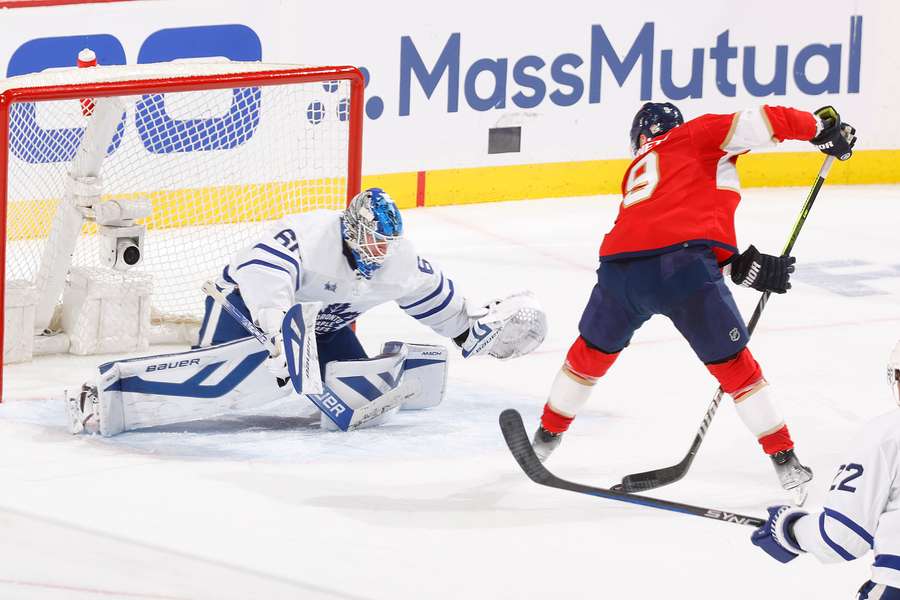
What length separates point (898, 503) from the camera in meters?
2.44

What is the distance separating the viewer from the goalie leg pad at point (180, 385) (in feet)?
14.1

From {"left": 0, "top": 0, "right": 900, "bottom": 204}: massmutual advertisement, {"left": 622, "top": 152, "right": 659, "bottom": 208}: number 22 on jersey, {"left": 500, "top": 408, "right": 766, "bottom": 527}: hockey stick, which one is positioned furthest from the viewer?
{"left": 0, "top": 0, "right": 900, "bottom": 204}: massmutual advertisement

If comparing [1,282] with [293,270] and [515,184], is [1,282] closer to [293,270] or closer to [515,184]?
[293,270]

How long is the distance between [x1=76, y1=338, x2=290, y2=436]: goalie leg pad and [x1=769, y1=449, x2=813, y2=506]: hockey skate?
131 cm

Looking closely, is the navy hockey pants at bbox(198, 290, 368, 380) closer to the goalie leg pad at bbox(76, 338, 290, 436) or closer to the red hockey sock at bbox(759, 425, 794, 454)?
the goalie leg pad at bbox(76, 338, 290, 436)

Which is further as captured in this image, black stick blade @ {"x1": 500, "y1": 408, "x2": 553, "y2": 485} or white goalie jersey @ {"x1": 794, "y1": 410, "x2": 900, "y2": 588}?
black stick blade @ {"x1": 500, "y1": 408, "x2": 553, "y2": 485}

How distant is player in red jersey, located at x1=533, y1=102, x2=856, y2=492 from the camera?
3820mm

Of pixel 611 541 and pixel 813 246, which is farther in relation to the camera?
pixel 813 246

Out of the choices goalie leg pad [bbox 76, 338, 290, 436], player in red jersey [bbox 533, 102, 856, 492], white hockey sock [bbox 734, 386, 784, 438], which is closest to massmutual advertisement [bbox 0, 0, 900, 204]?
goalie leg pad [bbox 76, 338, 290, 436]

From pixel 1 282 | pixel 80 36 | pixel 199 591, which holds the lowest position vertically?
pixel 199 591

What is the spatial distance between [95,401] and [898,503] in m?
2.40

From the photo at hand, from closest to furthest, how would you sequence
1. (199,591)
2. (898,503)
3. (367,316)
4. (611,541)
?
1. (898,503)
2. (199,591)
3. (611,541)
4. (367,316)

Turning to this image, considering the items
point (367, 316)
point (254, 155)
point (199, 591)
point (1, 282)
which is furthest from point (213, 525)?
point (254, 155)

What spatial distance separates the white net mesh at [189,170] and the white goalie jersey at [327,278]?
1026 millimetres
